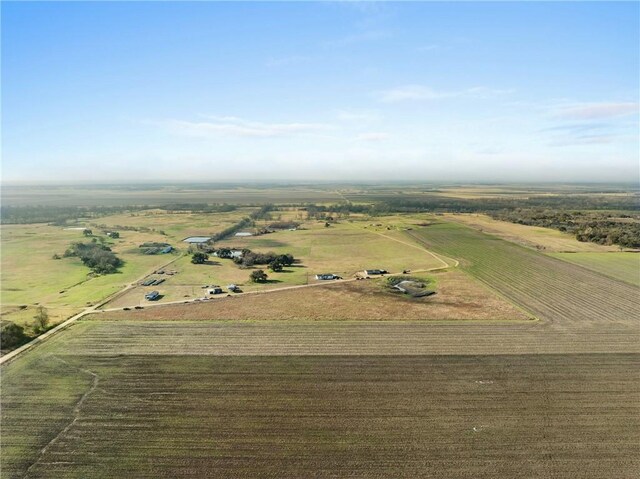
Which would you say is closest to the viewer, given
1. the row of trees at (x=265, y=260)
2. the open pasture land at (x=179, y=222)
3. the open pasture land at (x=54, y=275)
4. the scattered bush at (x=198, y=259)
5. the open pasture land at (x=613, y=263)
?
the open pasture land at (x=54, y=275)

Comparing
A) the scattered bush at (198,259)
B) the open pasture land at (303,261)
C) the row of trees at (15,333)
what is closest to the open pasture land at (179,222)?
the open pasture land at (303,261)

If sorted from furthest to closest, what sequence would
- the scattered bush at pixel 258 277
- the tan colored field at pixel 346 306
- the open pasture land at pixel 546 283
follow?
the scattered bush at pixel 258 277 → the open pasture land at pixel 546 283 → the tan colored field at pixel 346 306

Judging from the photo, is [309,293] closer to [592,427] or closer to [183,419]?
[183,419]

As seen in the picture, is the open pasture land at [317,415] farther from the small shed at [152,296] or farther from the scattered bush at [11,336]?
the small shed at [152,296]

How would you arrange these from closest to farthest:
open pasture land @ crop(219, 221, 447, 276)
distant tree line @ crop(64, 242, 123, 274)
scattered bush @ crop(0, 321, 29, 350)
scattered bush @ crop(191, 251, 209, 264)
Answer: scattered bush @ crop(0, 321, 29, 350) → distant tree line @ crop(64, 242, 123, 274) → open pasture land @ crop(219, 221, 447, 276) → scattered bush @ crop(191, 251, 209, 264)

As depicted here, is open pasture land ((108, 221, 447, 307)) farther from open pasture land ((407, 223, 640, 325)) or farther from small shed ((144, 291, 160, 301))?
open pasture land ((407, 223, 640, 325))

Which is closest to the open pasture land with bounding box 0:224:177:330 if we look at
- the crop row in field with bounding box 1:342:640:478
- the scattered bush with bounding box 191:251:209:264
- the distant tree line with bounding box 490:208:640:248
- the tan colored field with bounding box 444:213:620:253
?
the scattered bush with bounding box 191:251:209:264

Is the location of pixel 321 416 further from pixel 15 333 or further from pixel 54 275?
pixel 54 275

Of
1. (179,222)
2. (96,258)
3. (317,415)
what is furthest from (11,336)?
(179,222)
